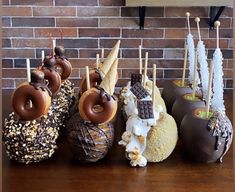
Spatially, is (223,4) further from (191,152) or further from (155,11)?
(191,152)

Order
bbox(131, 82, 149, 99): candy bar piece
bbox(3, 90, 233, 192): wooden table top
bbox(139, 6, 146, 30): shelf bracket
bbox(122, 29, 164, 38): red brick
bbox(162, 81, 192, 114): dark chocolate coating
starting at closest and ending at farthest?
bbox(3, 90, 233, 192): wooden table top, bbox(131, 82, 149, 99): candy bar piece, bbox(162, 81, 192, 114): dark chocolate coating, bbox(139, 6, 146, 30): shelf bracket, bbox(122, 29, 164, 38): red brick

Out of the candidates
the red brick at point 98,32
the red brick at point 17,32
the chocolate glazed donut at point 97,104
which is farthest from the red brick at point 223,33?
the chocolate glazed donut at point 97,104

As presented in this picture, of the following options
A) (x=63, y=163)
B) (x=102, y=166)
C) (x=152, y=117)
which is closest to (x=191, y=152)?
(x=152, y=117)

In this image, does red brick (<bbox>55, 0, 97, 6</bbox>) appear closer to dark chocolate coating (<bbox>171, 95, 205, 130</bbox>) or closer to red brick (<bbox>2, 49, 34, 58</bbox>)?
red brick (<bbox>2, 49, 34, 58</bbox>)

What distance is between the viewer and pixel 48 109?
129cm

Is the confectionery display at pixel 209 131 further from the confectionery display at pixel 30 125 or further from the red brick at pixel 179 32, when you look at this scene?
the red brick at pixel 179 32

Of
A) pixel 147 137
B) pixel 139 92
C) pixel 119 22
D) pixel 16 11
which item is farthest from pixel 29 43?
pixel 147 137

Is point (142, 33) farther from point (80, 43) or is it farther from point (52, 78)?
point (52, 78)

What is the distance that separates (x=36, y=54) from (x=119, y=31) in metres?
0.53

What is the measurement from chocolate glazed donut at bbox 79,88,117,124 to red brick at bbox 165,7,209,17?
1.37m

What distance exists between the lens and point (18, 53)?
253 cm

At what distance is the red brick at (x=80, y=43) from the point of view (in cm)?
252

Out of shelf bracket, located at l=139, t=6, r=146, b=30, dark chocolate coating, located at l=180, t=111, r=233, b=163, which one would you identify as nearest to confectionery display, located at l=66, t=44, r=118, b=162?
dark chocolate coating, located at l=180, t=111, r=233, b=163

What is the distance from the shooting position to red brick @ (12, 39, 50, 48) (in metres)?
2.50
